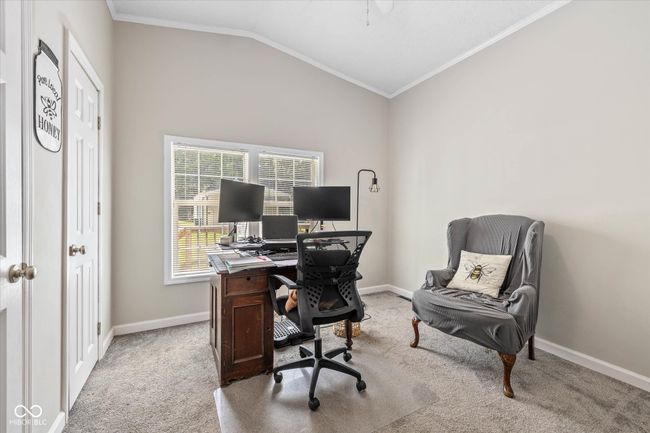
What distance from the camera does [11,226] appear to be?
43.5 inches

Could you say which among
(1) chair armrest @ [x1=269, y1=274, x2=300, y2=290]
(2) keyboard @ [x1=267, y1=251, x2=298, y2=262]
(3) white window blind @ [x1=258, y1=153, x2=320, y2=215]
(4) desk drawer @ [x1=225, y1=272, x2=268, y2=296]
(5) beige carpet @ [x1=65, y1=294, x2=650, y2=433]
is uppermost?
(3) white window blind @ [x1=258, y1=153, x2=320, y2=215]

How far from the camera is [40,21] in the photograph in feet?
4.54

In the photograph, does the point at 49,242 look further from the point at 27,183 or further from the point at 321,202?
the point at 321,202

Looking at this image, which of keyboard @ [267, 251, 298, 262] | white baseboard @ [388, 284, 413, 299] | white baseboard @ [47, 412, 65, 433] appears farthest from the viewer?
white baseboard @ [388, 284, 413, 299]

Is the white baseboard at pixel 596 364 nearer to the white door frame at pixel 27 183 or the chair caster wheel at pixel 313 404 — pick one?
the chair caster wheel at pixel 313 404

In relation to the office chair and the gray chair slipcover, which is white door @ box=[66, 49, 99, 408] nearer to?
the office chair

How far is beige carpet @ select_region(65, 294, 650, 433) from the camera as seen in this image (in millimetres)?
1700

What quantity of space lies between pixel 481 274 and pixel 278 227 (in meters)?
1.91

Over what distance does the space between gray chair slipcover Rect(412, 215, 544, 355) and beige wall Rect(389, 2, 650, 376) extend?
1.01 feet

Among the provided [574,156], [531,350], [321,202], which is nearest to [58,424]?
[321,202]

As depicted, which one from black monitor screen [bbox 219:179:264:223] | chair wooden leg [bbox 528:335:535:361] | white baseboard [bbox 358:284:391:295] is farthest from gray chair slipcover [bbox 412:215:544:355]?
black monitor screen [bbox 219:179:264:223]

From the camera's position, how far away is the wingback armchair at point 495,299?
1991 millimetres

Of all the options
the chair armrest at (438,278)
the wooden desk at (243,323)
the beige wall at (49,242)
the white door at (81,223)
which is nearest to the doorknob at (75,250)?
the white door at (81,223)

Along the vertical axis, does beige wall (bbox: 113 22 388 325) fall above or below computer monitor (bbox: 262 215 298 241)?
above
